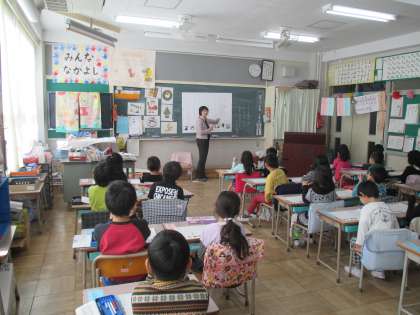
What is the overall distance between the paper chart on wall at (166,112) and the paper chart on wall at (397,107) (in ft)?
14.2

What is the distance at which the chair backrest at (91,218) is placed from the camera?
2.82 m

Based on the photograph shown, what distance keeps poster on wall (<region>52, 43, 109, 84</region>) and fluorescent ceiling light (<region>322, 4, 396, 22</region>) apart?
13.5 feet

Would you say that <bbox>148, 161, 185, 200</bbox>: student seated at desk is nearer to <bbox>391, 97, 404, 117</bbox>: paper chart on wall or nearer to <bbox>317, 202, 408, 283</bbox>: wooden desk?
<bbox>317, 202, 408, 283</bbox>: wooden desk

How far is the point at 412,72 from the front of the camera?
20.7 ft

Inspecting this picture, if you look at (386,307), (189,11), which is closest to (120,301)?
(386,307)

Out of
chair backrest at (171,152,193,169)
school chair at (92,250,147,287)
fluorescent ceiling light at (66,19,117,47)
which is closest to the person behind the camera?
school chair at (92,250,147,287)

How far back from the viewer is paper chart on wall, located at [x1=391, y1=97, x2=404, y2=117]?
654 cm

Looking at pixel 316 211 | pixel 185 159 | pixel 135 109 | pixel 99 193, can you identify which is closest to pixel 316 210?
pixel 316 211

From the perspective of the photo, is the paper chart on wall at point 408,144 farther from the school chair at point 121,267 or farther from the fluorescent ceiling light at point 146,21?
the school chair at point 121,267

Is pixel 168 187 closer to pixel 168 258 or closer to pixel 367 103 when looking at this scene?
pixel 168 258

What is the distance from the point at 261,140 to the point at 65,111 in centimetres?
431

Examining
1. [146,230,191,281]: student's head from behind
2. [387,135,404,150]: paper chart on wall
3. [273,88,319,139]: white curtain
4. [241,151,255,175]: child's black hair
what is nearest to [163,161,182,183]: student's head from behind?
[146,230,191,281]: student's head from behind

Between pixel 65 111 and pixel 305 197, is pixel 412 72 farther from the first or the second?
pixel 65 111

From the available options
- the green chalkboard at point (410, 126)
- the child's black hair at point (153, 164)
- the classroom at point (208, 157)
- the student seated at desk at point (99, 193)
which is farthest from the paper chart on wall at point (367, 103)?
the student seated at desk at point (99, 193)
